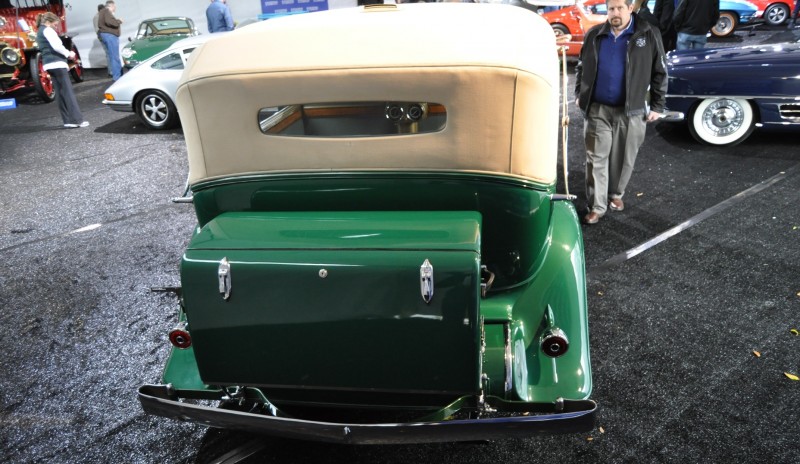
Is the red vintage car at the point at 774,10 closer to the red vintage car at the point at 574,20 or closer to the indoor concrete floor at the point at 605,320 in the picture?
the red vintage car at the point at 574,20

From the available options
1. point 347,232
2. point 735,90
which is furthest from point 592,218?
point 347,232

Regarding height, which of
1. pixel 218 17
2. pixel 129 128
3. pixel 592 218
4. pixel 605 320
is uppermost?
pixel 218 17

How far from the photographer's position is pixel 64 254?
4.83 metres

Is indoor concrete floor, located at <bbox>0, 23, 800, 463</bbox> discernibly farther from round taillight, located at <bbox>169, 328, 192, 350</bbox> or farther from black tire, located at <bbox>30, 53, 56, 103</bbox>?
black tire, located at <bbox>30, 53, 56, 103</bbox>

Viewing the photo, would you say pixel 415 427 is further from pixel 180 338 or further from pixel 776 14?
pixel 776 14

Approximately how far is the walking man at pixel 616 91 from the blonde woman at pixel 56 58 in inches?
283

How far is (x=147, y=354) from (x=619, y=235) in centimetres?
344

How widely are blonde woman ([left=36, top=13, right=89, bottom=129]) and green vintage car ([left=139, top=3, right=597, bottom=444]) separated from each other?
6.98m

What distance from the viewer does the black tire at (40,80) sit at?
33.2 ft

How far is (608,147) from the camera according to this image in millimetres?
4605

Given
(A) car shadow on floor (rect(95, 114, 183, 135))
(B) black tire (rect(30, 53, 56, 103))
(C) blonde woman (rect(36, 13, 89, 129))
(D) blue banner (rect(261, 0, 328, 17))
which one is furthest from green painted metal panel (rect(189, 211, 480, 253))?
(D) blue banner (rect(261, 0, 328, 17))

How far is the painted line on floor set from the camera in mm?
4176

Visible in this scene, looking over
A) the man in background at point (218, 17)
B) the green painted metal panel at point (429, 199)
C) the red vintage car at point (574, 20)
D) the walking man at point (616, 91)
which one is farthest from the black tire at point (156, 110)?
the red vintage car at point (574, 20)

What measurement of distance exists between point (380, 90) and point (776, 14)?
14.0m
